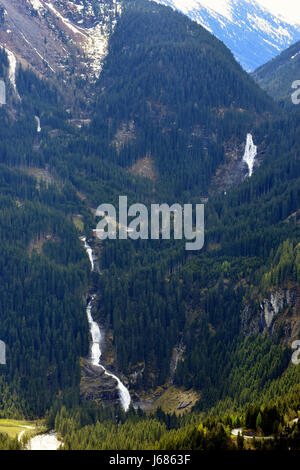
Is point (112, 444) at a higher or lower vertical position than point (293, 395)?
lower

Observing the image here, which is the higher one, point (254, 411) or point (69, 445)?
point (254, 411)

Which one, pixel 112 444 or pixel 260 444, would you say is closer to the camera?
pixel 260 444

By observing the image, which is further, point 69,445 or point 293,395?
point 69,445
